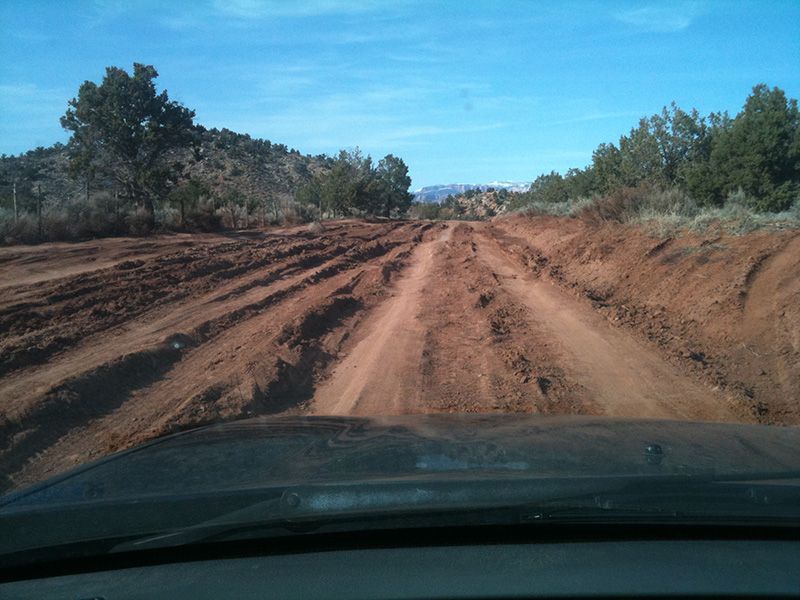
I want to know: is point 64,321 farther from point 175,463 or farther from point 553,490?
point 553,490

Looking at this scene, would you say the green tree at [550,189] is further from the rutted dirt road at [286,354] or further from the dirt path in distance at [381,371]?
the dirt path in distance at [381,371]

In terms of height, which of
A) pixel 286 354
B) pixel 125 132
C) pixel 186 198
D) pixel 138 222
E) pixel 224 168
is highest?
pixel 224 168

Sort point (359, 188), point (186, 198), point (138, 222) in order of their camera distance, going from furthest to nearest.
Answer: point (359, 188) < point (186, 198) < point (138, 222)

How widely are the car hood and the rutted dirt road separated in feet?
9.73

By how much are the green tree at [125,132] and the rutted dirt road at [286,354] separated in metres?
15.3

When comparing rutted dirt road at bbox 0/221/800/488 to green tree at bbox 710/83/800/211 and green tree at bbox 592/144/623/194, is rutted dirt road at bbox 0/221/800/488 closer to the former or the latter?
green tree at bbox 710/83/800/211

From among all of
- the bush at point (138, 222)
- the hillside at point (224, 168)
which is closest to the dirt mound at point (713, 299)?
the bush at point (138, 222)

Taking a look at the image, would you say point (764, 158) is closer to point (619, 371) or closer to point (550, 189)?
point (619, 371)

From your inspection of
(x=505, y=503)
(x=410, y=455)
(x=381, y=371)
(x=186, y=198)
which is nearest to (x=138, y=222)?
(x=186, y=198)

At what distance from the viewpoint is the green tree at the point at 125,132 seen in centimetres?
3406

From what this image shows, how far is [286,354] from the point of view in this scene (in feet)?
36.2

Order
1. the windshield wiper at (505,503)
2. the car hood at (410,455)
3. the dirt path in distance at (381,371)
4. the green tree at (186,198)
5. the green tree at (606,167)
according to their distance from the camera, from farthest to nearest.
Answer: the green tree at (606,167)
the green tree at (186,198)
the dirt path in distance at (381,371)
the car hood at (410,455)
the windshield wiper at (505,503)

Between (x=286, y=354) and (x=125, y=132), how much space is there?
27789 millimetres

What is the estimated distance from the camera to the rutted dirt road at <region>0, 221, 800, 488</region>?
8.28 meters
